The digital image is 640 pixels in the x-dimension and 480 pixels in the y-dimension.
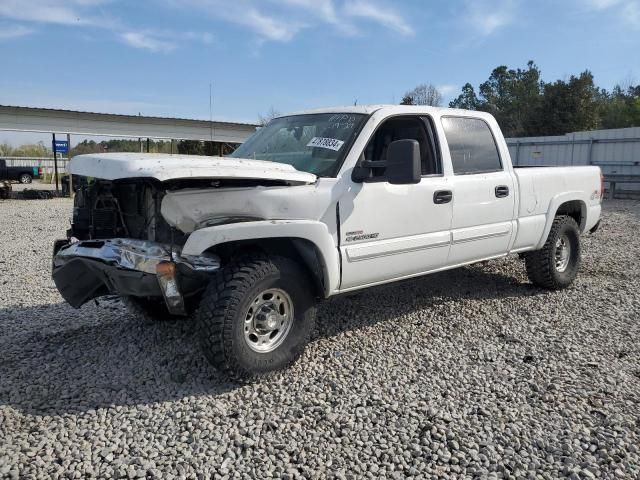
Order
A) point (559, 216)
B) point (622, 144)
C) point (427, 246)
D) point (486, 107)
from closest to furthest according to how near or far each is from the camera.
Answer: point (427, 246) < point (559, 216) < point (622, 144) < point (486, 107)

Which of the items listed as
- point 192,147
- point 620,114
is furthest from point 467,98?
point 192,147

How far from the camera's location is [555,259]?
5934mm

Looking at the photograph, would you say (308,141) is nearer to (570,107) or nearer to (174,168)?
(174,168)

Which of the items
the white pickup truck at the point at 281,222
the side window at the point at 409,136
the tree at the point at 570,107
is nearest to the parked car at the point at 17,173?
the white pickup truck at the point at 281,222

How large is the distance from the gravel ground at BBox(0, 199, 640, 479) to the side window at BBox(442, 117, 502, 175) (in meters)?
1.44

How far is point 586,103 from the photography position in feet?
115

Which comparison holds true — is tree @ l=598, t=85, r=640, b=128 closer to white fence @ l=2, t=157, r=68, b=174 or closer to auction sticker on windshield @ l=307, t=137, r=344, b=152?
auction sticker on windshield @ l=307, t=137, r=344, b=152

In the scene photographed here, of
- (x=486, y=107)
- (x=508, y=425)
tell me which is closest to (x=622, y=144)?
(x=508, y=425)

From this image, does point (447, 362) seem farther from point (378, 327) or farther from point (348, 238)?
point (348, 238)

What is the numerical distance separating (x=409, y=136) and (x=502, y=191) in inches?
46.0

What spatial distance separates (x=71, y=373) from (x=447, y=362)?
2.79 m

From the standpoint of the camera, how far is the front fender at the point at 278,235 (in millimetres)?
3172

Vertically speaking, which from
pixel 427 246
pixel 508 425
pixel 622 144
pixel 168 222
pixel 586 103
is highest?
pixel 586 103

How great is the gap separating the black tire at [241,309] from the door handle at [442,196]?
1.45m
